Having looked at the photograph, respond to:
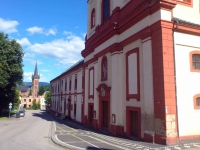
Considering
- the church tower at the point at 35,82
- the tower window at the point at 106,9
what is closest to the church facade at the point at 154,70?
the tower window at the point at 106,9

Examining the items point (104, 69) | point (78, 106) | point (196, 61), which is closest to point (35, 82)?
point (78, 106)

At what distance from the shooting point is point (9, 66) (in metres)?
32.0

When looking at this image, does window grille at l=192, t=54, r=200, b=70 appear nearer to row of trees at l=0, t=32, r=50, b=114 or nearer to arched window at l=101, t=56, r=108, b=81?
arched window at l=101, t=56, r=108, b=81

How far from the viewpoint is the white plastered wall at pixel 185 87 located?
1100cm

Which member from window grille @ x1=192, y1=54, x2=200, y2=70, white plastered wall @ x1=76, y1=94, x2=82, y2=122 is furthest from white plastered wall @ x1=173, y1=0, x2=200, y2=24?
white plastered wall @ x1=76, y1=94, x2=82, y2=122

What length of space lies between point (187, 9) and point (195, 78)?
14.3 ft

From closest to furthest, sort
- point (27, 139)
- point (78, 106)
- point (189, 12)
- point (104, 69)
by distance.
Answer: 1. point (189, 12)
2. point (27, 139)
3. point (104, 69)
4. point (78, 106)

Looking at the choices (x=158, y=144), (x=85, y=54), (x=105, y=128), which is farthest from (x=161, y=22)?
(x=85, y=54)

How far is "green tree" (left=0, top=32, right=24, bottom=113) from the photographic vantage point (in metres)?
30.5

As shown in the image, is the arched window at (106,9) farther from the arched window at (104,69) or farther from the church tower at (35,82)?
the church tower at (35,82)

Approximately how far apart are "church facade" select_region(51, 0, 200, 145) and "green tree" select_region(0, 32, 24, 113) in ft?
68.1

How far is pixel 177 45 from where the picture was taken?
11570 mm

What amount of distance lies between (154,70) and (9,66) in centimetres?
2721

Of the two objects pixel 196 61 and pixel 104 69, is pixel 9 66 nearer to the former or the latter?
pixel 104 69
